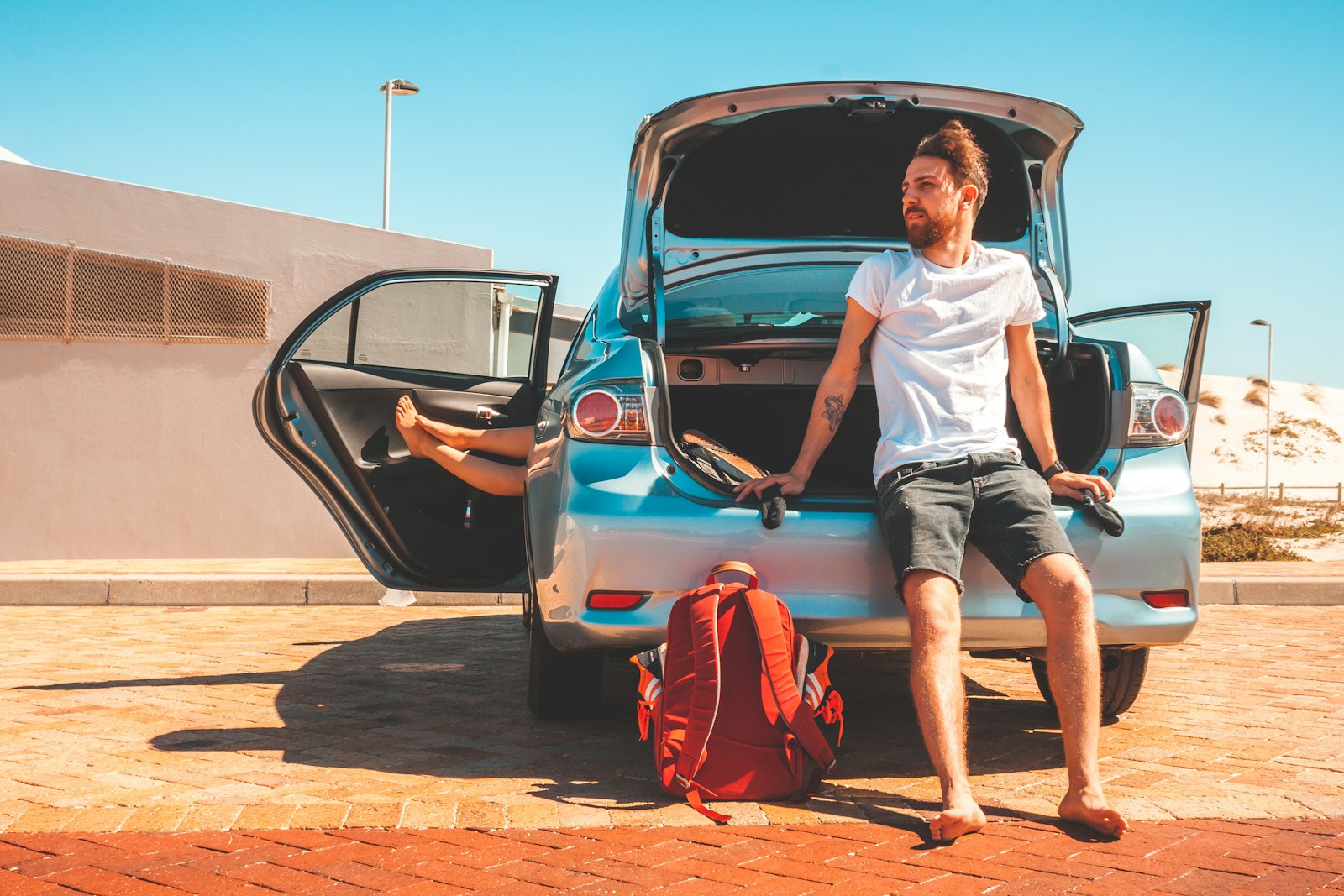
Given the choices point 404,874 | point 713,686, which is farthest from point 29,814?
point 713,686

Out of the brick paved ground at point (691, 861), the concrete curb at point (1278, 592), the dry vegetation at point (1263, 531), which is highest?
the brick paved ground at point (691, 861)

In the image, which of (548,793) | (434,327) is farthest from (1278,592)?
(434,327)

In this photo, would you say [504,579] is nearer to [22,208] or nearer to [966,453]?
[966,453]

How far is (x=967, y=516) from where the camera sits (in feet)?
11.4

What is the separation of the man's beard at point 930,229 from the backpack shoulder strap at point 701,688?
4.03 feet

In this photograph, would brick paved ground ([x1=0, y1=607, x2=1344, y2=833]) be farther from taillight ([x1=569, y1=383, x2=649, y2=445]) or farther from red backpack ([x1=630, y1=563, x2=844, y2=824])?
taillight ([x1=569, y1=383, x2=649, y2=445])

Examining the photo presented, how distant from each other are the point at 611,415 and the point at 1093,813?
67.6 inches

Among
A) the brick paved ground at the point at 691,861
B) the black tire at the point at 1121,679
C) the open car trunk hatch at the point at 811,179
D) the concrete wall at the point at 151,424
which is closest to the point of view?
the brick paved ground at the point at 691,861

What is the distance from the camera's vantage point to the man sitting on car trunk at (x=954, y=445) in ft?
10.7

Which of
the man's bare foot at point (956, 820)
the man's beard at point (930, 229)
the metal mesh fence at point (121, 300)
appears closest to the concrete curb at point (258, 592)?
the metal mesh fence at point (121, 300)

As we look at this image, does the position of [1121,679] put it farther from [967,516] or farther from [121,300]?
[121,300]

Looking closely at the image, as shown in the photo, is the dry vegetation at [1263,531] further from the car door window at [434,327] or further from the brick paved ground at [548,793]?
the brick paved ground at [548,793]

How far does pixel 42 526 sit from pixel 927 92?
1176 cm

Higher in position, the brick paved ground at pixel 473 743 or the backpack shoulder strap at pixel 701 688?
the backpack shoulder strap at pixel 701 688
